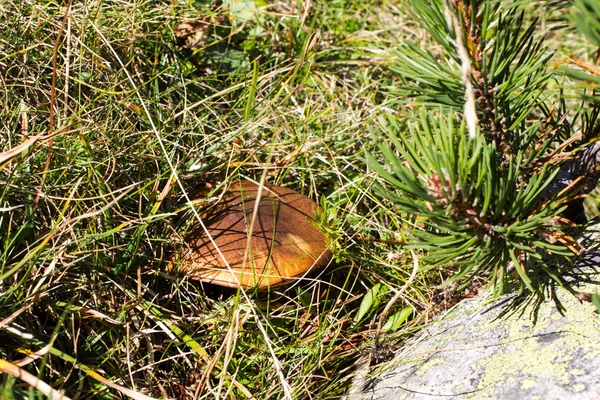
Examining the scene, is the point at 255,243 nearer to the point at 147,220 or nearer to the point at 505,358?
the point at 147,220

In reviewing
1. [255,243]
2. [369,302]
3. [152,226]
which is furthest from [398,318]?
[152,226]

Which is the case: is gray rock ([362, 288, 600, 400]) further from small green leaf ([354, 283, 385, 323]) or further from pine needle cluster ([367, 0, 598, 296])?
small green leaf ([354, 283, 385, 323])

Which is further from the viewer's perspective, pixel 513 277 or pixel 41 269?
pixel 41 269

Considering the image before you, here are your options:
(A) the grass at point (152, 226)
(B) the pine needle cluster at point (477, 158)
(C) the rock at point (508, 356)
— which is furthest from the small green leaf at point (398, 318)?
(B) the pine needle cluster at point (477, 158)

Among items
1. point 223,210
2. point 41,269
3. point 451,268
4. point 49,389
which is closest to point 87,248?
point 41,269

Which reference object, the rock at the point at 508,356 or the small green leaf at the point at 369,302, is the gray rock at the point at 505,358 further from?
the small green leaf at the point at 369,302

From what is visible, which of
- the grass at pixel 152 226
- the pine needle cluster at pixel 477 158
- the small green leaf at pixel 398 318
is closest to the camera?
the pine needle cluster at pixel 477 158

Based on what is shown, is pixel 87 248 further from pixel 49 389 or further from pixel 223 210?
pixel 49 389
